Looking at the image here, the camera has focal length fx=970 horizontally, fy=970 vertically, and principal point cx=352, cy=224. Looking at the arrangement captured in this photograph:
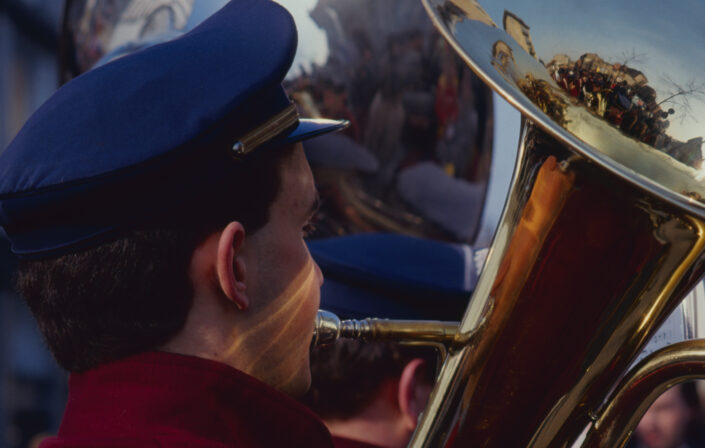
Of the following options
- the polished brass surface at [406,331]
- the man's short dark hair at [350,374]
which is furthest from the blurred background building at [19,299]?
the polished brass surface at [406,331]

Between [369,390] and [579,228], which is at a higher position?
[579,228]

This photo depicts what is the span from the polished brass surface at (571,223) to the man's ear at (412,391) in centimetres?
80

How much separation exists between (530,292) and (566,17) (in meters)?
0.46

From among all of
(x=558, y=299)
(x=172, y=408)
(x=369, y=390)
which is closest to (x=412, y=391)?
(x=369, y=390)

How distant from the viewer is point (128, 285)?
4.70ft

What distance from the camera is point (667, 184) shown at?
59.2 inches

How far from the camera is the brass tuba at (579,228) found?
1.55 m

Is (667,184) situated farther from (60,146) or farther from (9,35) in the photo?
(9,35)

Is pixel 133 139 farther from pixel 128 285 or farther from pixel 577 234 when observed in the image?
pixel 577 234

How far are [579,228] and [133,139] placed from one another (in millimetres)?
732

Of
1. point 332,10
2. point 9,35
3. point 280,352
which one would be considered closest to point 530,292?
point 280,352

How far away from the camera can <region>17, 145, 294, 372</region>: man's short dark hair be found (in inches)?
56.2

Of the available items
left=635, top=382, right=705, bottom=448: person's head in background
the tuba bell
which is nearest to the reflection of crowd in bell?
the tuba bell

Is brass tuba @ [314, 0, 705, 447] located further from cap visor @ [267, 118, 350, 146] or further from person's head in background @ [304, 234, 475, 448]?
person's head in background @ [304, 234, 475, 448]
